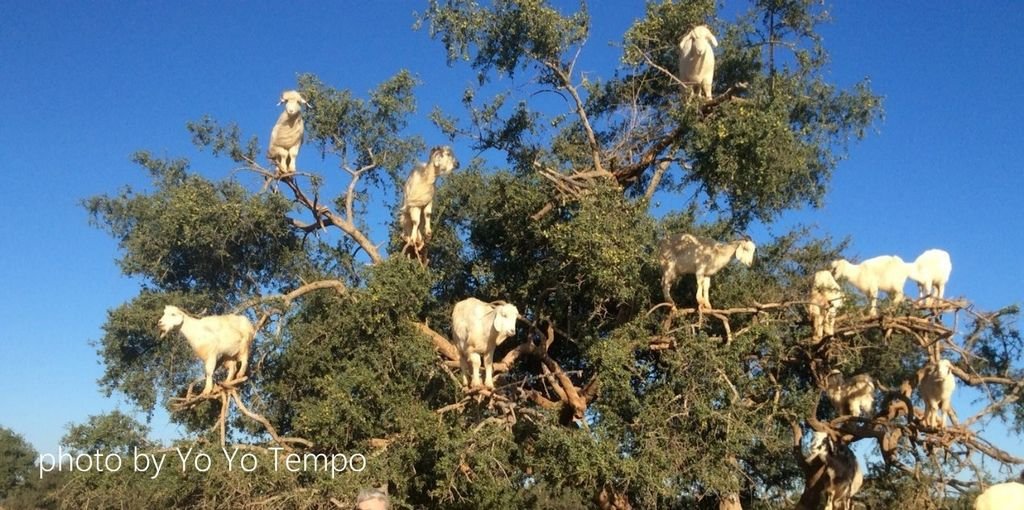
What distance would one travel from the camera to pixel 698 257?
38.3 ft

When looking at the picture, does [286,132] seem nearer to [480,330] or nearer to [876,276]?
[480,330]

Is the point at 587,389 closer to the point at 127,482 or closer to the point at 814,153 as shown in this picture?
the point at 814,153

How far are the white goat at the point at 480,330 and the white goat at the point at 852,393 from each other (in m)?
4.39

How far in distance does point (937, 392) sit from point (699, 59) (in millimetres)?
4839

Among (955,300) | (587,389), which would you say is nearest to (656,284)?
(587,389)

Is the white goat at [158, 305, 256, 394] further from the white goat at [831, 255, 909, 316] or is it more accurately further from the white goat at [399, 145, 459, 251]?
the white goat at [831, 255, 909, 316]

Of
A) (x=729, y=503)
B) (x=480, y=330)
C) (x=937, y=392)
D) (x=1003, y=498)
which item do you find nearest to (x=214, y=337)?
(x=480, y=330)

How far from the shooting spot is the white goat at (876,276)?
38.5 ft

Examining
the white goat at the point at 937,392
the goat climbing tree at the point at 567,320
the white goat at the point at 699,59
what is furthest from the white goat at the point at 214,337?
the white goat at the point at 937,392

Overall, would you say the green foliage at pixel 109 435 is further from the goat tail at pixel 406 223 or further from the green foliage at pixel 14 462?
the green foliage at pixel 14 462

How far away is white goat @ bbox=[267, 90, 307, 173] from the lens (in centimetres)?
1202

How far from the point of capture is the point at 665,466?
1020 centimetres

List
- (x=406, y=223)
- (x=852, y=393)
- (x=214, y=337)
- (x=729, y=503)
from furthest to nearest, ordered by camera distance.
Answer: (x=406, y=223) < (x=852, y=393) < (x=729, y=503) < (x=214, y=337)

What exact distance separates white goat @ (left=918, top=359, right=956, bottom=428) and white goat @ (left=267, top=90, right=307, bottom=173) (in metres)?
8.11
